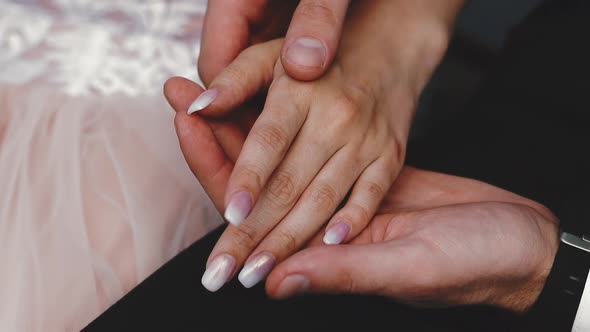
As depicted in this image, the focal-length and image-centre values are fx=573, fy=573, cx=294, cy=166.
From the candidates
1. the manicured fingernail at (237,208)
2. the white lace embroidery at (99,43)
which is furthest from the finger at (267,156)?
the white lace embroidery at (99,43)

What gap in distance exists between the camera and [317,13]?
75 cm

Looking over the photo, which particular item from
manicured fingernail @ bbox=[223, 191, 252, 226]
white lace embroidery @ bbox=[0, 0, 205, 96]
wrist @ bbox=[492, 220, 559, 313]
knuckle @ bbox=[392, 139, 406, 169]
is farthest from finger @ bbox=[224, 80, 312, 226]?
white lace embroidery @ bbox=[0, 0, 205, 96]

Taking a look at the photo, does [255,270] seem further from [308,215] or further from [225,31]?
[225,31]

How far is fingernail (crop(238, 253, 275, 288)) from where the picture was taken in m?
Answer: 0.64

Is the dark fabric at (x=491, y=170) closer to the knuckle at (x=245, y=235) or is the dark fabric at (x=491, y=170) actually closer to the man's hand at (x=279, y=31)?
the knuckle at (x=245, y=235)

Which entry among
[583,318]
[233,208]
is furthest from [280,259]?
[583,318]

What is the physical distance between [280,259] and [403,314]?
7.5 inches

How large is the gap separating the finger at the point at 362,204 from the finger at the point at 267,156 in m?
0.06

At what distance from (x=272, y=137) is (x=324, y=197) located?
116 mm

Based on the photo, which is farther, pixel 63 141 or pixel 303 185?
pixel 63 141

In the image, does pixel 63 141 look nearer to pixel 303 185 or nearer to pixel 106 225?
pixel 106 225

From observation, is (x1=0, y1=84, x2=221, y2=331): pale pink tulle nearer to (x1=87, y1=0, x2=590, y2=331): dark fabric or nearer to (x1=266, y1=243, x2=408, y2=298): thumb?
(x1=87, y1=0, x2=590, y2=331): dark fabric

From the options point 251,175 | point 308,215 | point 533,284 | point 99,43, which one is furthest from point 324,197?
point 99,43

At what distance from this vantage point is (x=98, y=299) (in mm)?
730
